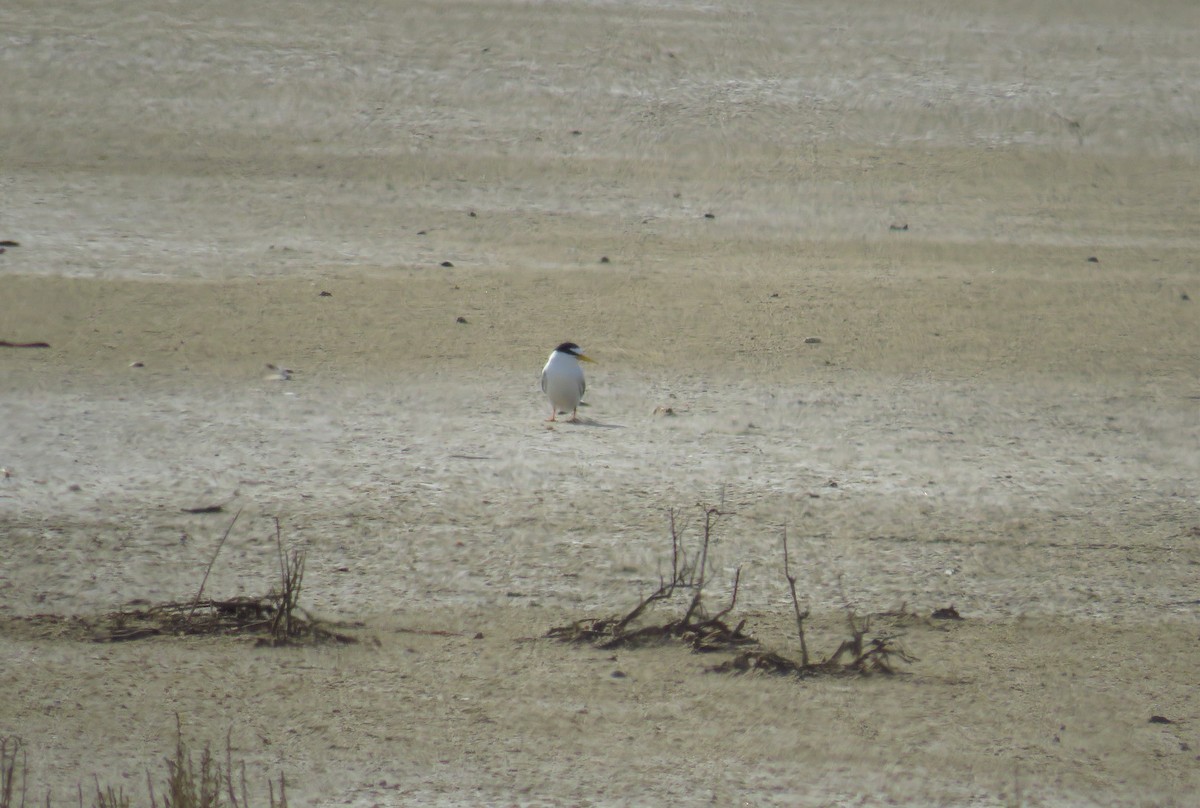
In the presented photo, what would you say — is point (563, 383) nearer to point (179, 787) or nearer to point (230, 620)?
point (230, 620)

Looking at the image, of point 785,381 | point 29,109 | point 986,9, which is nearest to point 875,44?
point 986,9

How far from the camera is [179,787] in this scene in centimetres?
304

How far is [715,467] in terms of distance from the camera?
6906 millimetres

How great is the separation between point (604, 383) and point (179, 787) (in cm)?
560

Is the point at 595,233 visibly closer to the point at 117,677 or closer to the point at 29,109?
the point at 29,109

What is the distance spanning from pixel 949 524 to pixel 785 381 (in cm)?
238

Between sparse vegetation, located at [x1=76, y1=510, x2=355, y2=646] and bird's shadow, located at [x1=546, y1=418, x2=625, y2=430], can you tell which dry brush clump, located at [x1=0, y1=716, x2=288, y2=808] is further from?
bird's shadow, located at [x1=546, y1=418, x2=625, y2=430]

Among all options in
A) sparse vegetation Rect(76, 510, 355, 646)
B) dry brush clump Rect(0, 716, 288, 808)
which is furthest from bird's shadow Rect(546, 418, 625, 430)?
dry brush clump Rect(0, 716, 288, 808)

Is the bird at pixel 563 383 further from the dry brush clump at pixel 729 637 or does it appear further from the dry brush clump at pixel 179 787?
the dry brush clump at pixel 179 787

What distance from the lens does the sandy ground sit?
173 inches

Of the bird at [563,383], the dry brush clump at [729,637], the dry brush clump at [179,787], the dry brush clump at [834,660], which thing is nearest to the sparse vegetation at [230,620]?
the dry brush clump at [179,787]

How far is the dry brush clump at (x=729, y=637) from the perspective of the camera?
473cm

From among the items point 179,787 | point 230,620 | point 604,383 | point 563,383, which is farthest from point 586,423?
point 179,787

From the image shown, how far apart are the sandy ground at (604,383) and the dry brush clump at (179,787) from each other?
0.09m
